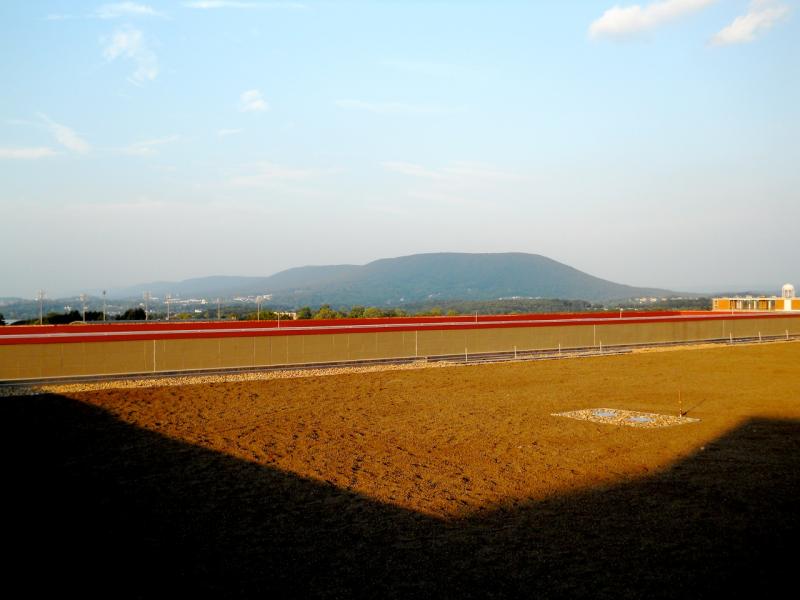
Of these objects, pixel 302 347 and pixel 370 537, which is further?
pixel 302 347

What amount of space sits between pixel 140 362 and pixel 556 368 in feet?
54.9

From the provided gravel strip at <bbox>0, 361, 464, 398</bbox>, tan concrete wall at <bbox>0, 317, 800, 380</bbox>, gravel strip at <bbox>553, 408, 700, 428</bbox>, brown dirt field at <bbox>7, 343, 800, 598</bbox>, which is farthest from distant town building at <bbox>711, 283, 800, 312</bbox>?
gravel strip at <bbox>553, 408, 700, 428</bbox>

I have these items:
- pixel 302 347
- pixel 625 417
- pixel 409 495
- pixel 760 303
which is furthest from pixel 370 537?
pixel 760 303

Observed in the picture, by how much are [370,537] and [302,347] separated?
80.1 ft

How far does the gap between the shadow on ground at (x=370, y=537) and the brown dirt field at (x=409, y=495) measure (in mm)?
36

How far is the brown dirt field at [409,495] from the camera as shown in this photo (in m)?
7.89

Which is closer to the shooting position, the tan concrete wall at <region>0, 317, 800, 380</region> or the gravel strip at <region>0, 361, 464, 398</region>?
the gravel strip at <region>0, 361, 464, 398</region>

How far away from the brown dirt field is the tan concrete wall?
6.39 meters

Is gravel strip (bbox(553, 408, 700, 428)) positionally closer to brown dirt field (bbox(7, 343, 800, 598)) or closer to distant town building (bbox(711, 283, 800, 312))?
brown dirt field (bbox(7, 343, 800, 598))

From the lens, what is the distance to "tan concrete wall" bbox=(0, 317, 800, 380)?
28.0 metres

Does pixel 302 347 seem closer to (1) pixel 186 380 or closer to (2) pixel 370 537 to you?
(1) pixel 186 380

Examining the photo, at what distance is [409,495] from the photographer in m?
11.3

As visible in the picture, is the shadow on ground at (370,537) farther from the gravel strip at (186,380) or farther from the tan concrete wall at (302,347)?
the tan concrete wall at (302,347)

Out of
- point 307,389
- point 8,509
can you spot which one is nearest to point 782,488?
point 8,509
